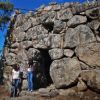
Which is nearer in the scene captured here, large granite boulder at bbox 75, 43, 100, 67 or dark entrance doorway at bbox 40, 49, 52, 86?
large granite boulder at bbox 75, 43, 100, 67

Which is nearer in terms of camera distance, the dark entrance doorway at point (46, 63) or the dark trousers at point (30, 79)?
the dark trousers at point (30, 79)

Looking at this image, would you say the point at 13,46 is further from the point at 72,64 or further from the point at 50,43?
the point at 72,64

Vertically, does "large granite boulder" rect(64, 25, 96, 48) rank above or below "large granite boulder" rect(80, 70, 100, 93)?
above

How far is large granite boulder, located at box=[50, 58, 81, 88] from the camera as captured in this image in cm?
1452

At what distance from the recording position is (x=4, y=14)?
1939 centimetres

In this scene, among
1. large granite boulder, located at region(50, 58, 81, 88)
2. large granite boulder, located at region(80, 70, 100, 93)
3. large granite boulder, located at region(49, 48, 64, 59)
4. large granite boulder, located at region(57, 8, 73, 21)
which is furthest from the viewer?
large granite boulder, located at region(57, 8, 73, 21)

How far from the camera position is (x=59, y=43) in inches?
616

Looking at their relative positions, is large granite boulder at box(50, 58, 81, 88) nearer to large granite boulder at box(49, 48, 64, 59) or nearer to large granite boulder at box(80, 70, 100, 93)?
large granite boulder at box(49, 48, 64, 59)

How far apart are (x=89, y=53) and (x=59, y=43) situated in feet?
6.70

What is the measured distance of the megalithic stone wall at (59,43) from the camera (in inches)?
566

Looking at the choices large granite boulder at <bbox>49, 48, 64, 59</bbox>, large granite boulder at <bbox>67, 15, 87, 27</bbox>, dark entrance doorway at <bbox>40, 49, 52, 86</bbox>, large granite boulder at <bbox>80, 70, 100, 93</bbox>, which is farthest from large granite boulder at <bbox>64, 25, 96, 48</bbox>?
dark entrance doorway at <bbox>40, 49, 52, 86</bbox>

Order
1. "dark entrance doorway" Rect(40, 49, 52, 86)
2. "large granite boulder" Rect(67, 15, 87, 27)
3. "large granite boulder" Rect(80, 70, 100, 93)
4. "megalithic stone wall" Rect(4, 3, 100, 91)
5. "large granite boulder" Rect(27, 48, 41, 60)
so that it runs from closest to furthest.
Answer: "large granite boulder" Rect(80, 70, 100, 93)
"megalithic stone wall" Rect(4, 3, 100, 91)
"large granite boulder" Rect(67, 15, 87, 27)
"large granite boulder" Rect(27, 48, 41, 60)
"dark entrance doorway" Rect(40, 49, 52, 86)

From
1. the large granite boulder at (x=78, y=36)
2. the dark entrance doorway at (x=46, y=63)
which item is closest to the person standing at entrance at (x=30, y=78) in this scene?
the dark entrance doorway at (x=46, y=63)

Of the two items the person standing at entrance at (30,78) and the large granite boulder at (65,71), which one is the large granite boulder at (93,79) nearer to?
the large granite boulder at (65,71)
